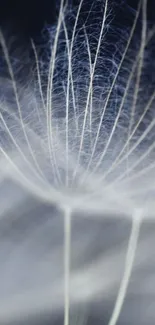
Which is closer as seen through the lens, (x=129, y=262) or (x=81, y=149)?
(x=81, y=149)

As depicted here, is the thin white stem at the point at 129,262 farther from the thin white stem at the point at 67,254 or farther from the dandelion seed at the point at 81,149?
the thin white stem at the point at 67,254

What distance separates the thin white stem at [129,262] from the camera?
1024 mm

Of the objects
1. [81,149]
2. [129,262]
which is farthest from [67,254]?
[81,149]

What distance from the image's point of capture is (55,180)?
1.01 meters

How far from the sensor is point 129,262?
1104 mm

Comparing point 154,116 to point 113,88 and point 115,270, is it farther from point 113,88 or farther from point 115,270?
point 115,270

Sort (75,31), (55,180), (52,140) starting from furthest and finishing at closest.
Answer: (55,180), (52,140), (75,31)

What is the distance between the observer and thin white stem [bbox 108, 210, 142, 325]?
40.3 inches

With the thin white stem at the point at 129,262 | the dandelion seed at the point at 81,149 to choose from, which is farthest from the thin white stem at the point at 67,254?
the thin white stem at the point at 129,262

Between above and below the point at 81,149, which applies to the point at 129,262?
below

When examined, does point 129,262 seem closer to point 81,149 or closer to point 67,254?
point 67,254

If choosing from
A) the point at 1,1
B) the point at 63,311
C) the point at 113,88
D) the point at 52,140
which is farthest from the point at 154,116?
the point at 63,311

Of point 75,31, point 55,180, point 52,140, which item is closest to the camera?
point 75,31

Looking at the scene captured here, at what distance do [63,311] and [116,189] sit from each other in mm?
281
